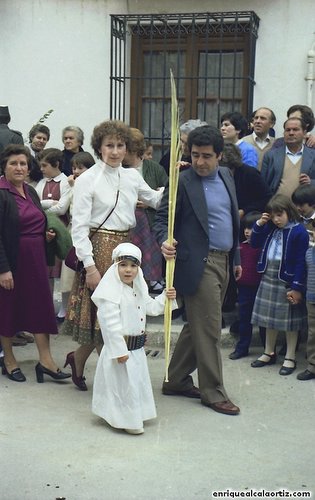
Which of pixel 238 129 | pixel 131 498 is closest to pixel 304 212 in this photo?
pixel 238 129

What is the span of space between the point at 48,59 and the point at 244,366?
475cm

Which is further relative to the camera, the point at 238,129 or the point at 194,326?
the point at 238,129

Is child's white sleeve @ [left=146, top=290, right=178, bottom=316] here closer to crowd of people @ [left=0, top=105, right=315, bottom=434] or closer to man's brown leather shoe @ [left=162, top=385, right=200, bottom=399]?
crowd of people @ [left=0, top=105, right=315, bottom=434]

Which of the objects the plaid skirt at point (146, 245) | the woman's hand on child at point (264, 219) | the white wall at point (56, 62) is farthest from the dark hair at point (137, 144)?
the white wall at point (56, 62)

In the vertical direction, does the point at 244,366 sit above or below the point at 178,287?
below

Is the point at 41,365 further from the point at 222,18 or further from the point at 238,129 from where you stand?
the point at 222,18

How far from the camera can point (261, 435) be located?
506cm

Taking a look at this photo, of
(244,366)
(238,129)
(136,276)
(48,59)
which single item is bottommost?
(244,366)

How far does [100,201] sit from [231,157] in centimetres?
167

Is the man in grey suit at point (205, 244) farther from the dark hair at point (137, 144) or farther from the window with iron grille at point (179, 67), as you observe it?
the window with iron grille at point (179, 67)

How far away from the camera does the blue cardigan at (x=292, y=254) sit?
627cm

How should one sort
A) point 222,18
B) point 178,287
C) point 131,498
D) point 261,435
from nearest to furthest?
point 131,498 < point 261,435 < point 178,287 < point 222,18

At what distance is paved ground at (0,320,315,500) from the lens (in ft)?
14.1

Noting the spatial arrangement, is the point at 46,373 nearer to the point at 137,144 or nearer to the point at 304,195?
the point at 137,144
